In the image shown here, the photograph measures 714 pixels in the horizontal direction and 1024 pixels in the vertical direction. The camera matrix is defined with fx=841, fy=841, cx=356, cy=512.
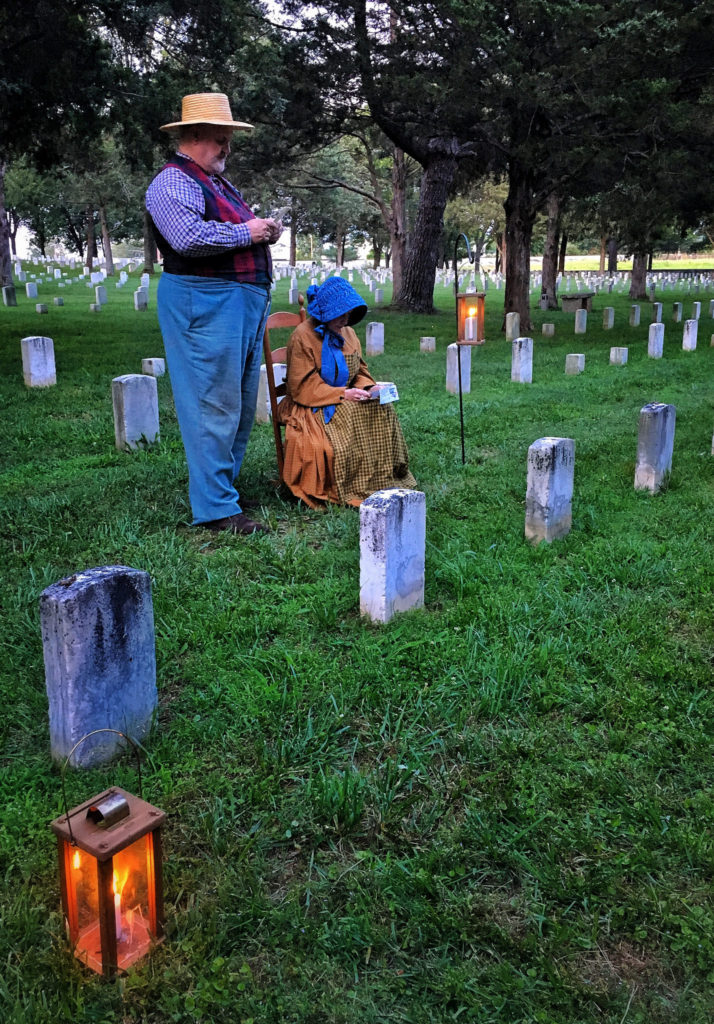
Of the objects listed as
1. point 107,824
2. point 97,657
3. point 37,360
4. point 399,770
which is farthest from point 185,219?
point 37,360

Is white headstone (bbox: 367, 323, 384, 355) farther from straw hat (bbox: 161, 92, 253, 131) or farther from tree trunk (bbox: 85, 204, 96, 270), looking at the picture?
tree trunk (bbox: 85, 204, 96, 270)

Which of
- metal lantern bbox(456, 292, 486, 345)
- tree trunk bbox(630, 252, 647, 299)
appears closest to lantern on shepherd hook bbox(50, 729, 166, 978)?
metal lantern bbox(456, 292, 486, 345)

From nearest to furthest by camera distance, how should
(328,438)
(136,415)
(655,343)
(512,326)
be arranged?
1. (328,438)
2. (136,415)
3. (655,343)
4. (512,326)

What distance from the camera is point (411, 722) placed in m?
3.06

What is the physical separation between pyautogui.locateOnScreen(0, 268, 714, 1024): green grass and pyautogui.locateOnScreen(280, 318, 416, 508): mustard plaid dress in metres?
0.31

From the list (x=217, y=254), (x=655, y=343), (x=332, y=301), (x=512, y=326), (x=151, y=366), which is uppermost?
(x=217, y=254)

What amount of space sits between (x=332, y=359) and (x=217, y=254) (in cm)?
124

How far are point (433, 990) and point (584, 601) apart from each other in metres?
2.32

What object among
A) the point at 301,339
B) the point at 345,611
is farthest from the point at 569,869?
the point at 301,339

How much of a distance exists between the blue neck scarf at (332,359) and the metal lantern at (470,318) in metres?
1.57

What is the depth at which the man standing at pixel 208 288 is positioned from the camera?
4363 millimetres

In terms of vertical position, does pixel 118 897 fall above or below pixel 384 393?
below

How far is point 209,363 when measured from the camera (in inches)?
181

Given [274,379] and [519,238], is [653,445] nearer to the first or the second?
[274,379]
